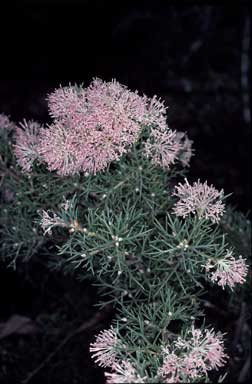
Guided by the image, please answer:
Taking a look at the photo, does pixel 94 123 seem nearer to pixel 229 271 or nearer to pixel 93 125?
pixel 93 125

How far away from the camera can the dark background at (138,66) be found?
6.46ft

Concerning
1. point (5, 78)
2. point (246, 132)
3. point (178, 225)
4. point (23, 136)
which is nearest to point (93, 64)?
point (5, 78)

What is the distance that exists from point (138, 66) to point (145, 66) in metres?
0.07

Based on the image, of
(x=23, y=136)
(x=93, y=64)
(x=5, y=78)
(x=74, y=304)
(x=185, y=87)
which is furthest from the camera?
(x=185, y=87)

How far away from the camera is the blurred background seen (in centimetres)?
185

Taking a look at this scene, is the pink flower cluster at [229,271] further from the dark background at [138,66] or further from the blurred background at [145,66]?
the dark background at [138,66]

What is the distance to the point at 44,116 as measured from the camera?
79.2 inches

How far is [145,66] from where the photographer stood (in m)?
2.12

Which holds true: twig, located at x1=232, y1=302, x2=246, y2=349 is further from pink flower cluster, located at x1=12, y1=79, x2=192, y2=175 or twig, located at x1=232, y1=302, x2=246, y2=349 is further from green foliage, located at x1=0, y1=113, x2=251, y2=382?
pink flower cluster, located at x1=12, y1=79, x2=192, y2=175

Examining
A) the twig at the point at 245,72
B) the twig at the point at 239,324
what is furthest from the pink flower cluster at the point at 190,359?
the twig at the point at 245,72

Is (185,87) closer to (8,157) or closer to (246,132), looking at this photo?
(246,132)

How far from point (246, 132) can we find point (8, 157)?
3.43 ft

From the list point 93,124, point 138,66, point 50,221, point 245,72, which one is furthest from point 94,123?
point 245,72

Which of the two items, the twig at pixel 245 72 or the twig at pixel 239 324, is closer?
the twig at pixel 239 324
